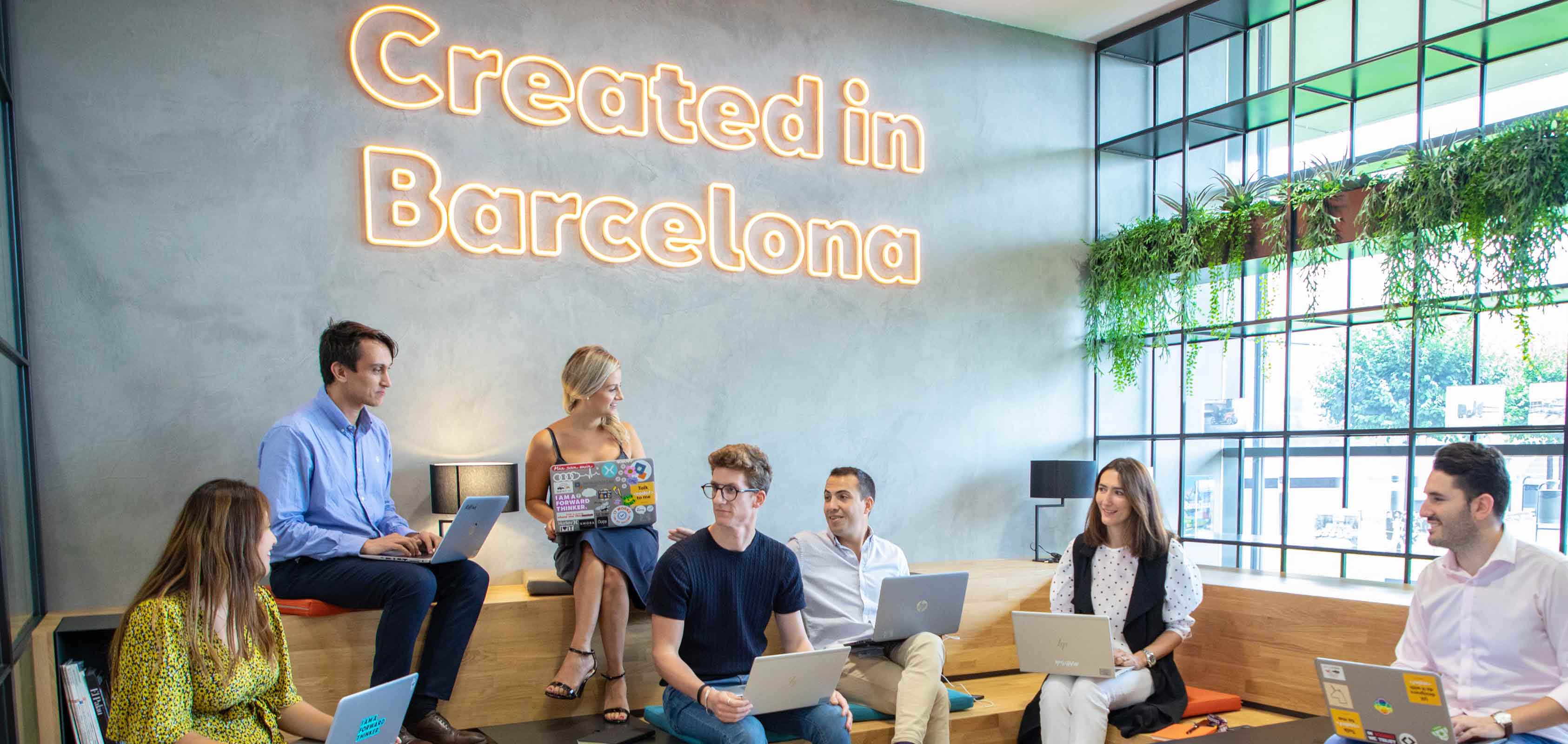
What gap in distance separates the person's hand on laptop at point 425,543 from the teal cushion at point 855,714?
970 millimetres

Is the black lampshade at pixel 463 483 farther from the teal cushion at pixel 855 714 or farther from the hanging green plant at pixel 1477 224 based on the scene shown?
the hanging green plant at pixel 1477 224

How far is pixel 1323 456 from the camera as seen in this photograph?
6102 mm

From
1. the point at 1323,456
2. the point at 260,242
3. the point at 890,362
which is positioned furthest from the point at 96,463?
the point at 1323,456

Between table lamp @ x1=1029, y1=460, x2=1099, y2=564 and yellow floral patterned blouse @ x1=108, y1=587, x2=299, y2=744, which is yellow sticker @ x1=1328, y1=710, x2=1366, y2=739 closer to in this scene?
yellow floral patterned blouse @ x1=108, y1=587, x2=299, y2=744

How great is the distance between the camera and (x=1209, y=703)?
4363 mm

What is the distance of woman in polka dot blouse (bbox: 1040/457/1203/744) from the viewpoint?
12.9ft

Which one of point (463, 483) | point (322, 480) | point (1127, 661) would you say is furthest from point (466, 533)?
point (1127, 661)

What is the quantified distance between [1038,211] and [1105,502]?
326cm

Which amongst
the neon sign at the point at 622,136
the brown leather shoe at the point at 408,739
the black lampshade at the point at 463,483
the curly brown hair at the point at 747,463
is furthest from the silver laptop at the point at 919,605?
the neon sign at the point at 622,136

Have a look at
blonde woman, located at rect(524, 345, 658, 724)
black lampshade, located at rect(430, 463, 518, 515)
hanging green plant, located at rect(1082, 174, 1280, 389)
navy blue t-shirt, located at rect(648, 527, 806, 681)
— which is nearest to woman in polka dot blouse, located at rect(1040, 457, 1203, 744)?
navy blue t-shirt, located at rect(648, 527, 806, 681)

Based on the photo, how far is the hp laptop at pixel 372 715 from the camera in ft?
7.63

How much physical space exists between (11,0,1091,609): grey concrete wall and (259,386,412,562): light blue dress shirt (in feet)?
4.22

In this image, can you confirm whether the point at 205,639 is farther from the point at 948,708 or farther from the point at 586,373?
the point at 948,708

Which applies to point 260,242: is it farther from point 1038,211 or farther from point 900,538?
point 1038,211
